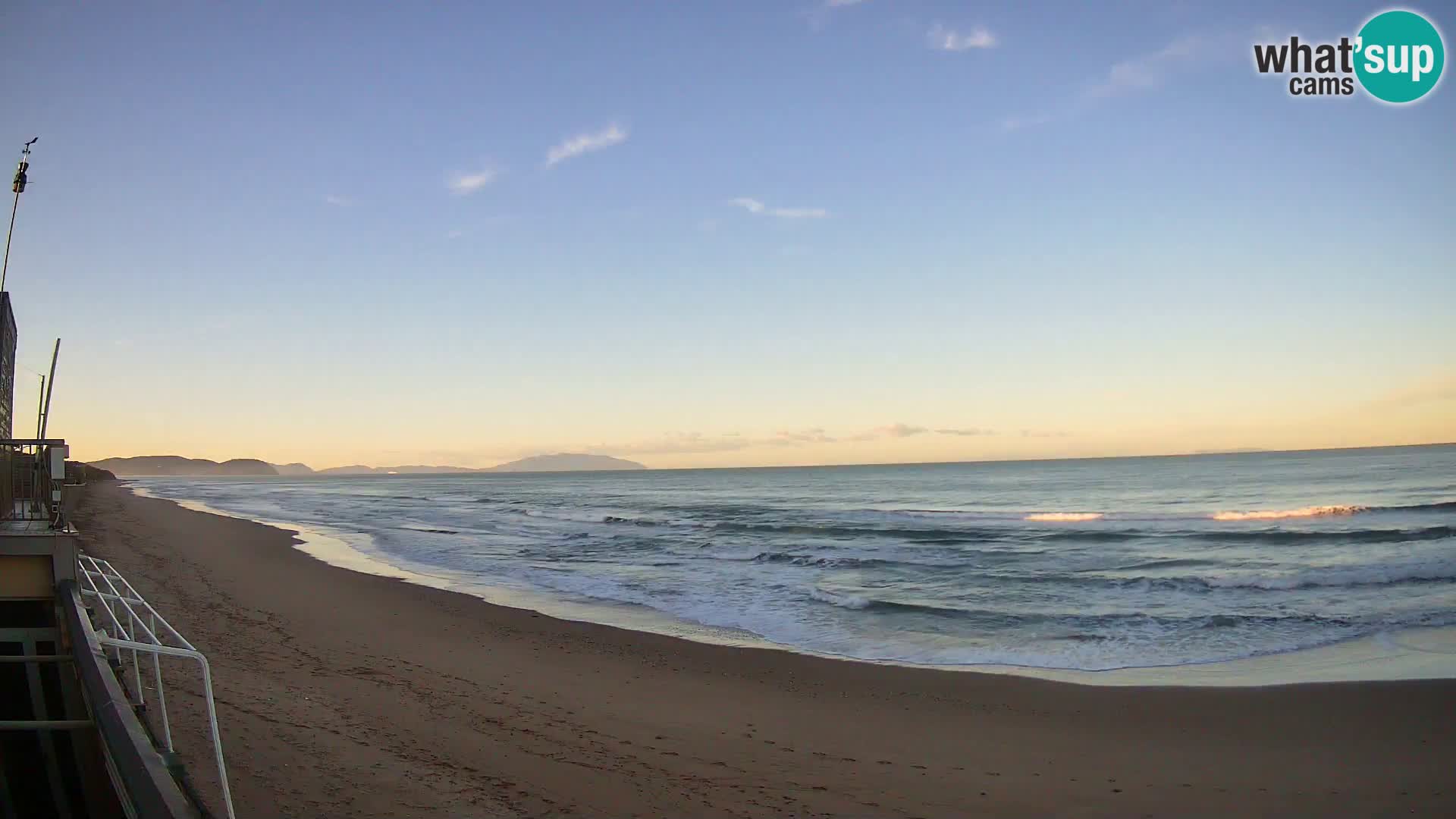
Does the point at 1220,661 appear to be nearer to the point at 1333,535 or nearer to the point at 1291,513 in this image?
the point at 1333,535

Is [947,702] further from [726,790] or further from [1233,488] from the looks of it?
[1233,488]

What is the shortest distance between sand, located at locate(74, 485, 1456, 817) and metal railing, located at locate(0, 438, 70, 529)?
2.19 metres

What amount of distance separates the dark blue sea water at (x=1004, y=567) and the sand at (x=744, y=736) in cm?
229

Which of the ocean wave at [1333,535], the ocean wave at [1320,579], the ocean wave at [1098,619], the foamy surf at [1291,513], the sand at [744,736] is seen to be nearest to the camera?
the sand at [744,736]

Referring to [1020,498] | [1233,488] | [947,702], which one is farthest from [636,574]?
[1233,488]

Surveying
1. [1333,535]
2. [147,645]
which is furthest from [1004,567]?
[147,645]

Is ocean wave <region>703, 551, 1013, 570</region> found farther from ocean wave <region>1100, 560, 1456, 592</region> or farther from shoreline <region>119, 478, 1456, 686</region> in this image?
shoreline <region>119, 478, 1456, 686</region>

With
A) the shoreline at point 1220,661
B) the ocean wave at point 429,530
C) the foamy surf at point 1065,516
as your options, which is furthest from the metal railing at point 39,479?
the foamy surf at point 1065,516

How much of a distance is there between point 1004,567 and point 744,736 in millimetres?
15107

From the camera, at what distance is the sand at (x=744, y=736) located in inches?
243

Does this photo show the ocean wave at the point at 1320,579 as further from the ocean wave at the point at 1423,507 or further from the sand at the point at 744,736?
the ocean wave at the point at 1423,507

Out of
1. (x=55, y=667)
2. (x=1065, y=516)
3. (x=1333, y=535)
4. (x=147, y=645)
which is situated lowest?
(x=1065, y=516)

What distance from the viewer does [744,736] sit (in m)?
7.89

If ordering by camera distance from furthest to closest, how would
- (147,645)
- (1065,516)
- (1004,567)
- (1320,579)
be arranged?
1. (1065,516)
2. (1004,567)
3. (1320,579)
4. (147,645)
